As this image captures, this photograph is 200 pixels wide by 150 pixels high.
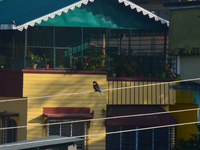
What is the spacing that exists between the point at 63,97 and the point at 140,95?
14.0ft

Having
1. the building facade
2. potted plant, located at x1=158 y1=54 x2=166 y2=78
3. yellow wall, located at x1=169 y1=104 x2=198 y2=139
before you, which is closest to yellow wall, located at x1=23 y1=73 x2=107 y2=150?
the building facade

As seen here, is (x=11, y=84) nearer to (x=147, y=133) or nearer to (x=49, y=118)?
(x=49, y=118)

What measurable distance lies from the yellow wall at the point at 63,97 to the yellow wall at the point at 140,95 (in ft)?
2.45

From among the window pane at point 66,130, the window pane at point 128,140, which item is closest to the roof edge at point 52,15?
the window pane at point 66,130

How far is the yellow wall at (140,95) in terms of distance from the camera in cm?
2038

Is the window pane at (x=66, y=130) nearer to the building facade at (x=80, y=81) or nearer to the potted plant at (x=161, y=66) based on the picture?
the building facade at (x=80, y=81)

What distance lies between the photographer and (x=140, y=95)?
2050 cm

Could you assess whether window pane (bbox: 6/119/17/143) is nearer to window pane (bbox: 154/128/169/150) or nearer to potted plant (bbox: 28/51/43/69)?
potted plant (bbox: 28/51/43/69)

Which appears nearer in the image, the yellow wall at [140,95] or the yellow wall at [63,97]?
the yellow wall at [63,97]

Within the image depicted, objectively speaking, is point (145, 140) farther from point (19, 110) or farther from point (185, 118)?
point (19, 110)

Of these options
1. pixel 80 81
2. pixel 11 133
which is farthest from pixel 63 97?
pixel 11 133

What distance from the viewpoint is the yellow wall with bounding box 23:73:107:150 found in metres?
19.4

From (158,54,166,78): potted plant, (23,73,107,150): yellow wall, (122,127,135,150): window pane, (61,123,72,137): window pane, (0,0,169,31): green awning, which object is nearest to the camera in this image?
(23,73,107,150): yellow wall

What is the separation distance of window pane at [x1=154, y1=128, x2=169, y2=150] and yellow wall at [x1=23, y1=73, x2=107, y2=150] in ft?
9.46
